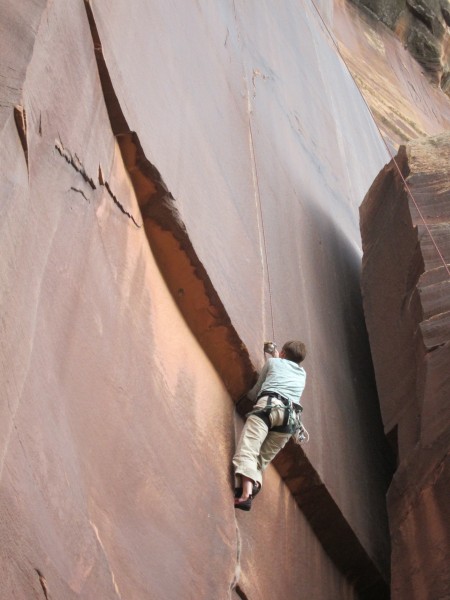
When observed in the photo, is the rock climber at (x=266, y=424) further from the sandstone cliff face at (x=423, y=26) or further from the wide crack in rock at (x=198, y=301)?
the sandstone cliff face at (x=423, y=26)

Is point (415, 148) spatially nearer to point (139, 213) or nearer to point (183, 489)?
point (139, 213)

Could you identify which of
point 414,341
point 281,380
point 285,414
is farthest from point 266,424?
point 414,341

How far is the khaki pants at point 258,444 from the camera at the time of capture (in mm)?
4562

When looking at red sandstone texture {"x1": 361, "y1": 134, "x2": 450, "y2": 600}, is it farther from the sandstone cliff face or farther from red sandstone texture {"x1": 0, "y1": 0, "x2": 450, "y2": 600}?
the sandstone cliff face

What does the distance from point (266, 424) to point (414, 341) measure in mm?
1653

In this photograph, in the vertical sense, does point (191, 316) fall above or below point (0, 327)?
below

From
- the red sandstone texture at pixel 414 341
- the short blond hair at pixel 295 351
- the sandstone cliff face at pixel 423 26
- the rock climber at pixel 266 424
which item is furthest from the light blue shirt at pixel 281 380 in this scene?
the sandstone cliff face at pixel 423 26

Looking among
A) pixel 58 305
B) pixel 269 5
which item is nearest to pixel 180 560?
pixel 58 305

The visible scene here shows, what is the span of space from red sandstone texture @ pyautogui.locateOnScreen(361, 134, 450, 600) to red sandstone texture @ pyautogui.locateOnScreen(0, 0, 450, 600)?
31 cm

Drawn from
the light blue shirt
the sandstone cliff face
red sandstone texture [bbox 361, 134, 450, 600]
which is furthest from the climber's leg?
the sandstone cliff face

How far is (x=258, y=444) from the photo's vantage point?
466 centimetres

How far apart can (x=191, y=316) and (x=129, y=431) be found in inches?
40.6

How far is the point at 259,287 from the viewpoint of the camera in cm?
552

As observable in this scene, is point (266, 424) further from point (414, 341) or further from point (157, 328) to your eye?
point (414, 341)
